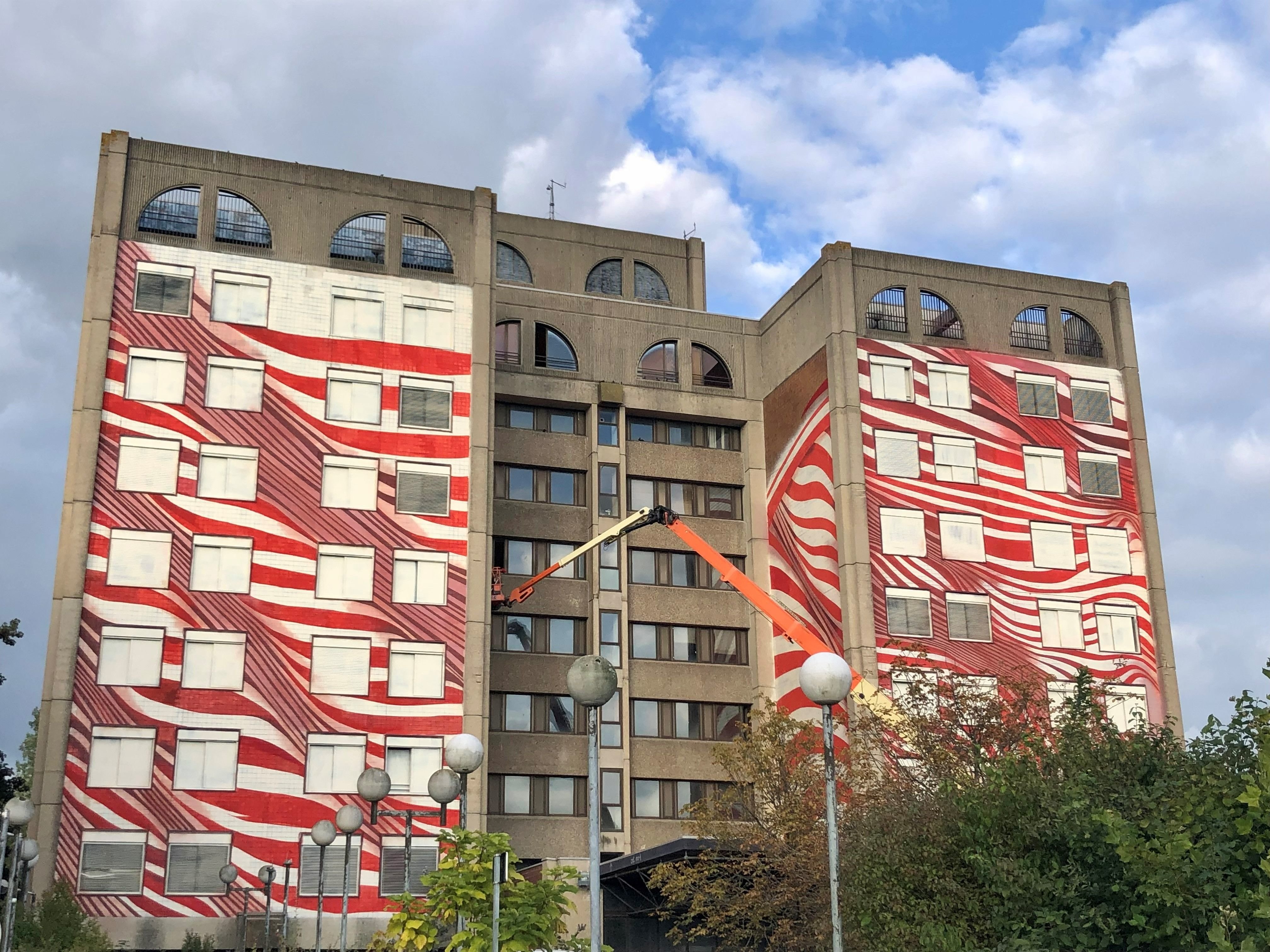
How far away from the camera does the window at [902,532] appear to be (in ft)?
171

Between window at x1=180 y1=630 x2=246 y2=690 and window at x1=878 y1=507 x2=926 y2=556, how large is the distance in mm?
22631

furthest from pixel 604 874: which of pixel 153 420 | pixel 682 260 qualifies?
pixel 682 260

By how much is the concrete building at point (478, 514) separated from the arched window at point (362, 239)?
0.37 ft

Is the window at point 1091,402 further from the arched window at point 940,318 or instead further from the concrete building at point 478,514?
the arched window at point 940,318

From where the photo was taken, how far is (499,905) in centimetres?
1822

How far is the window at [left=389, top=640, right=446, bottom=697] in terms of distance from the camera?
4688cm

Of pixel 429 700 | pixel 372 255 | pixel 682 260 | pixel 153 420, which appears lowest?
pixel 429 700

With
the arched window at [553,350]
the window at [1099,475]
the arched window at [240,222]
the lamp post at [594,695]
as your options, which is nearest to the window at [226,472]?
the arched window at [240,222]

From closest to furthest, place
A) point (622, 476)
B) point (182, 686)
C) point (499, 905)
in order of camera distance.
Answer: point (499, 905)
point (182, 686)
point (622, 476)

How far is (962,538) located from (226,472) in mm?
26469

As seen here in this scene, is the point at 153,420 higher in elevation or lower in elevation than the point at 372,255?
lower

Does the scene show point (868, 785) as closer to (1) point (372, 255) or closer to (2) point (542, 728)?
(2) point (542, 728)

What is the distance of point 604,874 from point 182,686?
15.3 meters

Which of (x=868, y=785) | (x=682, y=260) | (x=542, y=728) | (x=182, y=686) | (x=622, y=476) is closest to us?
(x=868, y=785)
